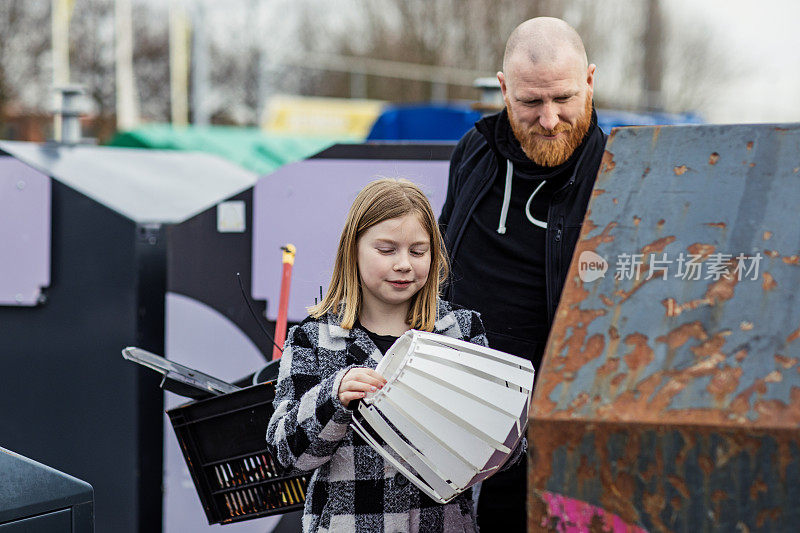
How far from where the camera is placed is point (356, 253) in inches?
83.4

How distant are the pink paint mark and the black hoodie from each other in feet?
4.08

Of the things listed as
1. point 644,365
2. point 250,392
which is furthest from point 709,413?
point 250,392

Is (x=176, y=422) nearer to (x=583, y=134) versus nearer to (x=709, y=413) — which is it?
(x=583, y=134)

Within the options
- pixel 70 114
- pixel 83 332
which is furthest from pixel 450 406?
pixel 70 114

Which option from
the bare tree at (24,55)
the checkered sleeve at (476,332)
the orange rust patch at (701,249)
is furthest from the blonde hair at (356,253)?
the bare tree at (24,55)

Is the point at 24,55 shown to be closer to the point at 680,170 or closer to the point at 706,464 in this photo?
the point at 680,170

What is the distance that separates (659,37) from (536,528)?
31.3 m

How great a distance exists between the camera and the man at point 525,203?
250 centimetres

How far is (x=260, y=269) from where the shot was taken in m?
3.75

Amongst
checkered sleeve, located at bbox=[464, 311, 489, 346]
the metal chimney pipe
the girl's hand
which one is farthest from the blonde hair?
the metal chimney pipe

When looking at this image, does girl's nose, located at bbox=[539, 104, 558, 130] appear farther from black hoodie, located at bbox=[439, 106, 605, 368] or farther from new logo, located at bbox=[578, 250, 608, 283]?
new logo, located at bbox=[578, 250, 608, 283]

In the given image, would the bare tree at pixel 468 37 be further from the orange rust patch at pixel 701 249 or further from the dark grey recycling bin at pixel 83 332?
the orange rust patch at pixel 701 249

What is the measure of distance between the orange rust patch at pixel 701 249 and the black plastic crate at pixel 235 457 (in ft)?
4.72

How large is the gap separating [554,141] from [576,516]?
1.43 meters
